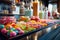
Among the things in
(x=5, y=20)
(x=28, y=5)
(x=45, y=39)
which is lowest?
(x=45, y=39)

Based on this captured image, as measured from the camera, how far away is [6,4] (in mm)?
1748

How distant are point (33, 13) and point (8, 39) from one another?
129 centimetres

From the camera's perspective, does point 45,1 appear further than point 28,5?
Yes

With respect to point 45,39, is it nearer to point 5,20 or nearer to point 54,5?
point 5,20

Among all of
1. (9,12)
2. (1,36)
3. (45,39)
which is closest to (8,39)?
(1,36)

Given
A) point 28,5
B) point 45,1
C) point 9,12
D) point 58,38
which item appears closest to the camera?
point 58,38

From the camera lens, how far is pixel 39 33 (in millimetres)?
792

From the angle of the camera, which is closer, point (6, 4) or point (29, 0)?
point (6, 4)

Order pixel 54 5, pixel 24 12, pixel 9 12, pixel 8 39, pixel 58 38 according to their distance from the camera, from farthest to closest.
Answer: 1. pixel 54 5
2. pixel 24 12
3. pixel 9 12
4. pixel 58 38
5. pixel 8 39

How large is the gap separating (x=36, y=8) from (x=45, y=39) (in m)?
1.05

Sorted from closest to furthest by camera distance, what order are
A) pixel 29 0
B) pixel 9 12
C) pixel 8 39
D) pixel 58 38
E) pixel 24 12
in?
pixel 8 39 → pixel 58 38 → pixel 9 12 → pixel 24 12 → pixel 29 0

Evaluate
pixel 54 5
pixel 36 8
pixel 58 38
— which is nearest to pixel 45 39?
pixel 58 38

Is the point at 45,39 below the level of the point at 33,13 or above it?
below

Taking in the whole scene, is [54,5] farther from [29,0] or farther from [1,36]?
[1,36]
